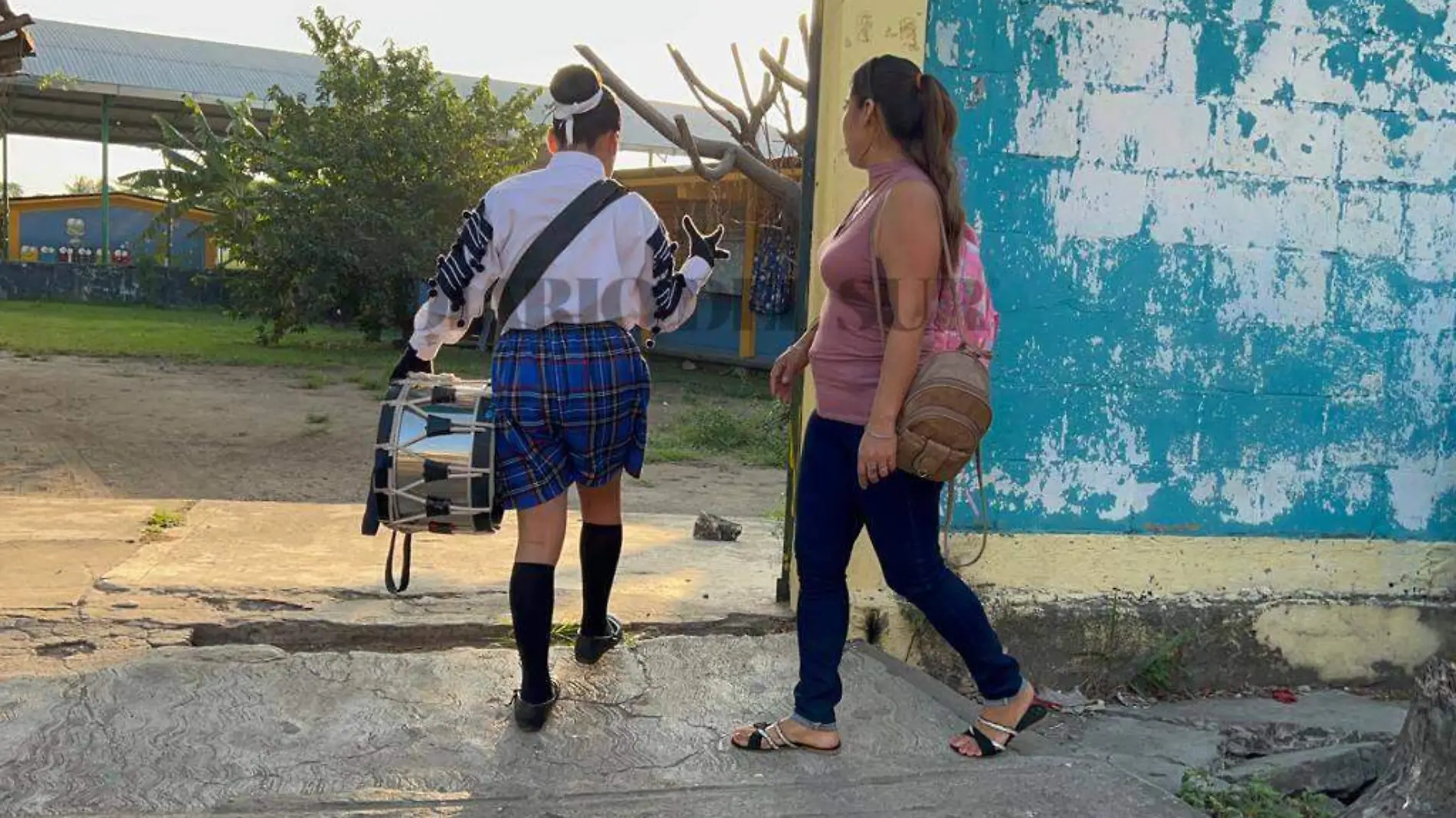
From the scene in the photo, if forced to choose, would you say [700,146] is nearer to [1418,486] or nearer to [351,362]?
[1418,486]

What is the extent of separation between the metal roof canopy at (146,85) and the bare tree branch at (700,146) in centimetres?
1566

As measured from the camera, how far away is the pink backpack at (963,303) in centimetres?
307

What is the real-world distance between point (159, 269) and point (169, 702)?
28.1 meters

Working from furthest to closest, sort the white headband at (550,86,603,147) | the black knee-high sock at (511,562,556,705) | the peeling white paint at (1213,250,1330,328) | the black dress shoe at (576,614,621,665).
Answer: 1. the peeling white paint at (1213,250,1330,328)
2. the black dress shoe at (576,614,621,665)
3. the white headband at (550,86,603,147)
4. the black knee-high sock at (511,562,556,705)

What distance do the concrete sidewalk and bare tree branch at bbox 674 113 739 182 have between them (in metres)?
2.60

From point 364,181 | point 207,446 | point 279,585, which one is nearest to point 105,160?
point 364,181

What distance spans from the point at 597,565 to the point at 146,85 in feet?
87.9

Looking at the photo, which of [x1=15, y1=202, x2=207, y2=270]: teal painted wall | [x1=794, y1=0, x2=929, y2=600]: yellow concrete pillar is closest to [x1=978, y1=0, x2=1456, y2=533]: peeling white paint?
[x1=794, y1=0, x2=929, y2=600]: yellow concrete pillar

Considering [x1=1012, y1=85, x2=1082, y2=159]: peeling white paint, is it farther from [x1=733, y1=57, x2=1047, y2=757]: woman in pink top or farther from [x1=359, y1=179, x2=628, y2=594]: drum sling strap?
[x1=359, y1=179, x2=628, y2=594]: drum sling strap

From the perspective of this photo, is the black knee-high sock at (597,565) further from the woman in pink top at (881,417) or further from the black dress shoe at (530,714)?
the woman in pink top at (881,417)

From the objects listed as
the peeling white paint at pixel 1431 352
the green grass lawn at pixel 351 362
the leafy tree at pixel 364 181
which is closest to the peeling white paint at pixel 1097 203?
the peeling white paint at pixel 1431 352

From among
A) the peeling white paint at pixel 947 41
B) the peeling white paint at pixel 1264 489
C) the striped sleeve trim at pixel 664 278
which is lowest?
the peeling white paint at pixel 1264 489

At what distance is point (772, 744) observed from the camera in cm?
324

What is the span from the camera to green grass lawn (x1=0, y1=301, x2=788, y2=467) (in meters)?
11.8
